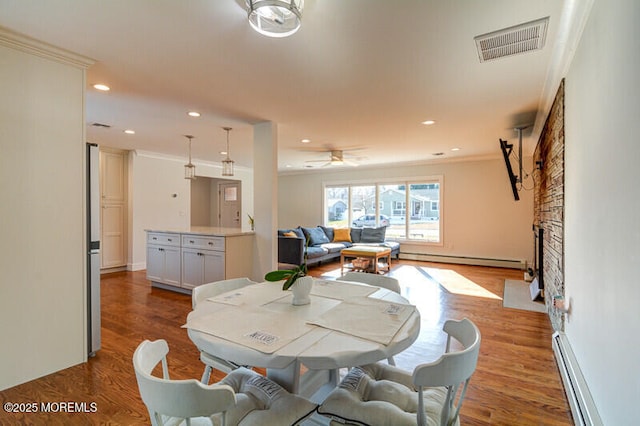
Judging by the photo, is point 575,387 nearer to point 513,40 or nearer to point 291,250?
point 513,40

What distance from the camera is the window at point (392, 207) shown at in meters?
7.27

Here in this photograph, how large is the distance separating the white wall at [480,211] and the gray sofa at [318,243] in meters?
A: 0.81

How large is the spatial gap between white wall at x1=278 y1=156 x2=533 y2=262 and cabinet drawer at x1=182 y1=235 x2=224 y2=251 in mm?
4995

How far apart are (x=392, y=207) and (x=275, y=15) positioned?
6.58 meters

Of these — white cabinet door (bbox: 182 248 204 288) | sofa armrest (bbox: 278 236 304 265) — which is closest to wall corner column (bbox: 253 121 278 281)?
white cabinet door (bbox: 182 248 204 288)

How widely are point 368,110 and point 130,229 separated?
514cm

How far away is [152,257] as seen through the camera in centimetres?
469

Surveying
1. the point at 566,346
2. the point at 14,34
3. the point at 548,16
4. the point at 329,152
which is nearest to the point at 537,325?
the point at 566,346

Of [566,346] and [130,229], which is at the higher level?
[130,229]

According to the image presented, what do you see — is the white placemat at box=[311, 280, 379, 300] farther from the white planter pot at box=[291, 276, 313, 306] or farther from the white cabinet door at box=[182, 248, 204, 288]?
the white cabinet door at box=[182, 248, 204, 288]

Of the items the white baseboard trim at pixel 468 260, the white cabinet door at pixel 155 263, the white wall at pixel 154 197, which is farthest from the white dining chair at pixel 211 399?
the white baseboard trim at pixel 468 260

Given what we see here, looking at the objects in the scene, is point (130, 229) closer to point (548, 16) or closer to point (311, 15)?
point (311, 15)

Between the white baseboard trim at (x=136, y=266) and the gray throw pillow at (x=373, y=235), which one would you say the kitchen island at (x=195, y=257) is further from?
the gray throw pillow at (x=373, y=235)

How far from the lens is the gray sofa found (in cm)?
595
